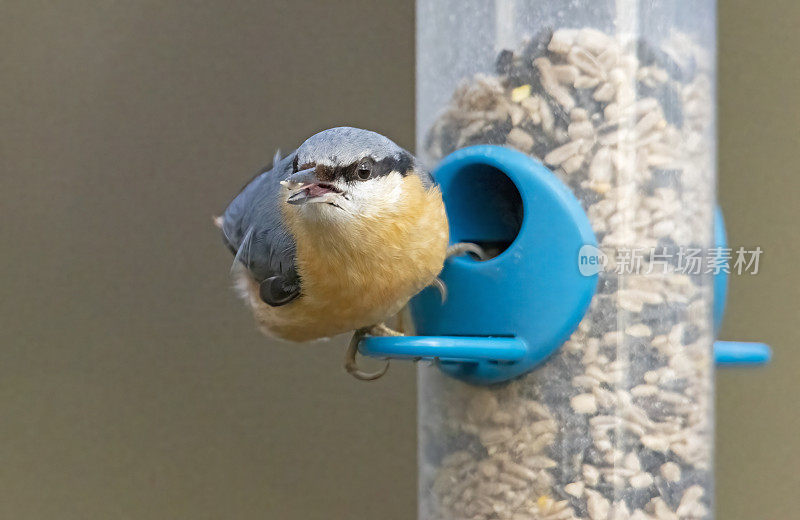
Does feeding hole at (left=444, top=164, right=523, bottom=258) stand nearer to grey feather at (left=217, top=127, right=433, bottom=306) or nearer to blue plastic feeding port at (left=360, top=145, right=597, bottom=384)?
blue plastic feeding port at (left=360, top=145, right=597, bottom=384)

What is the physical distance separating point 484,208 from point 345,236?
424mm

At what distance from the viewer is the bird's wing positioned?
259cm

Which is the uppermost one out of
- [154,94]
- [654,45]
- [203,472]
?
[154,94]

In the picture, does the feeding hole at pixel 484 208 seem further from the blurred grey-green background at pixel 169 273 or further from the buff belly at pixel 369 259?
the blurred grey-green background at pixel 169 273

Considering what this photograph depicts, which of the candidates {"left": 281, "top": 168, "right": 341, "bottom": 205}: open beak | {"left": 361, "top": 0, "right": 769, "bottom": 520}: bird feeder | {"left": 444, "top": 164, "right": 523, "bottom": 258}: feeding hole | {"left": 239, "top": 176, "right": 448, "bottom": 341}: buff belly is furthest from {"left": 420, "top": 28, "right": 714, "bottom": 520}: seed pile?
{"left": 281, "top": 168, "right": 341, "bottom": 205}: open beak

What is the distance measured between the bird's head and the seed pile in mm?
290

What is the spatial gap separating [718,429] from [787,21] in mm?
1426

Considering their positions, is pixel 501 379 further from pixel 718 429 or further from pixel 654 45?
pixel 718 429

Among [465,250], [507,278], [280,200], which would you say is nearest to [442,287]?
[465,250]

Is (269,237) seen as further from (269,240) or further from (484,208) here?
(484,208)

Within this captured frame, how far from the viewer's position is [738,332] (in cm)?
402

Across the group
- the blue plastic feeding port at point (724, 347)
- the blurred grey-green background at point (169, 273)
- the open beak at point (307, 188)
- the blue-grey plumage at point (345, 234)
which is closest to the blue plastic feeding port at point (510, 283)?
the blue-grey plumage at point (345, 234)

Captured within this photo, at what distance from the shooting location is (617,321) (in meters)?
2.48

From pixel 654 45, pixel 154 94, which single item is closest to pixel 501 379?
pixel 654 45
